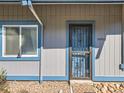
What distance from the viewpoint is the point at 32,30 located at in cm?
1073

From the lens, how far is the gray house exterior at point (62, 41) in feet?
34.7

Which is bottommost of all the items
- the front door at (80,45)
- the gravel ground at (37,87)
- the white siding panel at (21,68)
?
the gravel ground at (37,87)

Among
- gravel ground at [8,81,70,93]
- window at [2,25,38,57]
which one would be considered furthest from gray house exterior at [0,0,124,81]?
gravel ground at [8,81,70,93]

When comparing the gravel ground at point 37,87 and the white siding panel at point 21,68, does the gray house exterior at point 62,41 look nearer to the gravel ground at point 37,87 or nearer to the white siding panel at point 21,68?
the white siding panel at point 21,68

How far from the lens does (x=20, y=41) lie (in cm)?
1071

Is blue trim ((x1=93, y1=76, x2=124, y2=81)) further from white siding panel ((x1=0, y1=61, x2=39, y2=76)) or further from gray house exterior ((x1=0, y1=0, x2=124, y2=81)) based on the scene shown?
white siding panel ((x1=0, y1=61, x2=39, y2=76))

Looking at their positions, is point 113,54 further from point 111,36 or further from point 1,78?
point 1,78

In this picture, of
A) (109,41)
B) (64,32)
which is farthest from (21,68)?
(109,41)

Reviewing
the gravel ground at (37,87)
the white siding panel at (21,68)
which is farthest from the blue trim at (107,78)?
the white siding panel at (21,68)

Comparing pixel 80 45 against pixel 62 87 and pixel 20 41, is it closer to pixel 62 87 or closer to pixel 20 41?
pixel 62 87

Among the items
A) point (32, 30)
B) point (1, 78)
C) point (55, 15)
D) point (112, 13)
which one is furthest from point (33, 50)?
point (112, 13)

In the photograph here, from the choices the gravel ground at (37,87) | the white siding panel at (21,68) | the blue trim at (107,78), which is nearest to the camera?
the gravel ground at (37,87)

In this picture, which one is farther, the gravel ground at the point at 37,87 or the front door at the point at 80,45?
the front door at the point at 80,45

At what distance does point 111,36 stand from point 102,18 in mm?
823
